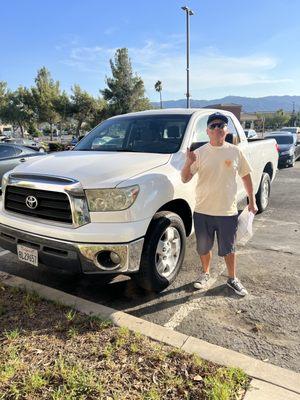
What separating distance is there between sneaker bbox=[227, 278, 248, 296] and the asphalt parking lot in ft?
0.20

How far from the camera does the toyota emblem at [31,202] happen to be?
346 centimetres

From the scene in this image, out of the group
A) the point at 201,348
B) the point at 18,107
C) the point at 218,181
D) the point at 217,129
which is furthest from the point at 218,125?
the point at 18,107

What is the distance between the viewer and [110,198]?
320 cm

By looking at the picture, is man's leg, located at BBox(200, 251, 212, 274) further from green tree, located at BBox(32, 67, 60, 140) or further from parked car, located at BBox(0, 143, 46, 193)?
green tree, located at BBox(32, 67, 60, 140)

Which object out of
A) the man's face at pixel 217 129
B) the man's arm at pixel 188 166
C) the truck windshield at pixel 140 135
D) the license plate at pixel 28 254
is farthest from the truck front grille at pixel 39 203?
the man's face at pixel 217 129

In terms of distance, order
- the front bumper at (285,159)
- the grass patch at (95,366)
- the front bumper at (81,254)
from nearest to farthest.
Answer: the grass patch at (95,366) → the front bumper at (81,254) → the front bumper at (285,159)

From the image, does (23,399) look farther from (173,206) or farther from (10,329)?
(173,206)

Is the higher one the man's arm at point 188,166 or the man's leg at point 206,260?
the man's arm at point 188,166

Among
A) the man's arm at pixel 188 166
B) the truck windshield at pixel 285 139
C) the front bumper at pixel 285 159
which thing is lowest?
the front bumper at pixel 285 159

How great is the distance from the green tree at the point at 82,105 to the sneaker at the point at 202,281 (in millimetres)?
40108

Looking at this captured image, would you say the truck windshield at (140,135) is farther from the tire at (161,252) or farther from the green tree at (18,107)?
the green tree at (18,107)

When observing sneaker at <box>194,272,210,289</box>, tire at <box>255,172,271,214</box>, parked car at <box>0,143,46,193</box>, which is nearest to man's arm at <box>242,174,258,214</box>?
sneaker at <box>194,272,210,289</box>

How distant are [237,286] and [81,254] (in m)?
1.64

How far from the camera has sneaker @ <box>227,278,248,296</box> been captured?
3.77 metres
